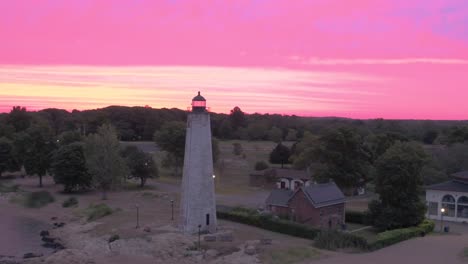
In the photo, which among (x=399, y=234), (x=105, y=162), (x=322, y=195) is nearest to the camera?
(x=399, y=234)

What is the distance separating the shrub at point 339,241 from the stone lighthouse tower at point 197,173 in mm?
8315

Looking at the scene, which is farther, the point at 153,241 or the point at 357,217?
the point at 357,217

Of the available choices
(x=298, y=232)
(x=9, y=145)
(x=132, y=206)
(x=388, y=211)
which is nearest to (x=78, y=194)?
(x=132, y=206)

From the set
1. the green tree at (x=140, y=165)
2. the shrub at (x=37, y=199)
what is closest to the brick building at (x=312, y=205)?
the green tree at (x=140, y=165)

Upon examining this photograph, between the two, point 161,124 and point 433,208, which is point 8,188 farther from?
point 161,124

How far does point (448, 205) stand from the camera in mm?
47219

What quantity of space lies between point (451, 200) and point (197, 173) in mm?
25306

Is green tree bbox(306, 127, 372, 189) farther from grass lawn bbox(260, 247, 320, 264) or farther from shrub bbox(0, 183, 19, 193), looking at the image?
shrub bbox(0, 183, 19, 193)

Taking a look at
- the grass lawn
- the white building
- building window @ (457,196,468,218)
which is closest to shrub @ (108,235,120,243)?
the grass lawn

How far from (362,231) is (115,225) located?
66.1ft

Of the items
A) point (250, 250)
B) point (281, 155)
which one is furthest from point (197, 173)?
point (281, 155)

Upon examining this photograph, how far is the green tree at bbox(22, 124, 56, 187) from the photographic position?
65062 millimetres

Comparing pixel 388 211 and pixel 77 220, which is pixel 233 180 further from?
pixel 388 211

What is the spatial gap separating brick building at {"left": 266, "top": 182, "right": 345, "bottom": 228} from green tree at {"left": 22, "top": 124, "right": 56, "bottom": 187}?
35162mm
